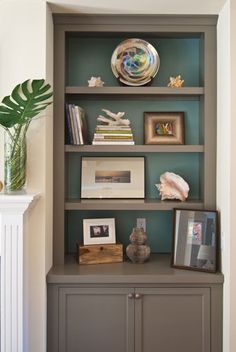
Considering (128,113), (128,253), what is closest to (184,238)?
(128,253)

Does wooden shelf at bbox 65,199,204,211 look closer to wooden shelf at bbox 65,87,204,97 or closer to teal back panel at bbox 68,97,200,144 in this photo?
teal back panel at bbox 68,97,200,144

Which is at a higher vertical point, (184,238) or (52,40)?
(52,40)

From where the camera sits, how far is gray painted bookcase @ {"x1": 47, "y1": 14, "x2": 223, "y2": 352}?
8.16 feet

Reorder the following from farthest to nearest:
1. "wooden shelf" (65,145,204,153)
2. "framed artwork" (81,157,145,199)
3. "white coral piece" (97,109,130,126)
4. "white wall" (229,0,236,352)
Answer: "framed artwork" (81,157,145,199) < "white coral piece" (97,109,130,126) < "wooden shelf" (65,145,204,153) < "white wall" (229,0,236,352)

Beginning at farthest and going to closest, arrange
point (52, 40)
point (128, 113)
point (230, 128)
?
1. point (128, 113)
2. point (52, 40)
3. point (230, 128)

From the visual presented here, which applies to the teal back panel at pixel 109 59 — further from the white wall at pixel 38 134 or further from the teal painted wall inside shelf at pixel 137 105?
the white wall at pixel 38 134

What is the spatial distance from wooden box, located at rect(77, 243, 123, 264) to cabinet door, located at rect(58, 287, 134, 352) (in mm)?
261

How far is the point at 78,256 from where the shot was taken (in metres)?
2.73

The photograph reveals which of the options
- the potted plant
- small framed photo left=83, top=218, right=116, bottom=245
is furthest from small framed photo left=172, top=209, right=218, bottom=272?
the potted plant

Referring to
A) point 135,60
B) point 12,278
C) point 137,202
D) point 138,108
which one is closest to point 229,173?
point 137,202

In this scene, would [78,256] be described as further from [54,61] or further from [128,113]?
[54,61]

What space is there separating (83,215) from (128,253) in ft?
1.57

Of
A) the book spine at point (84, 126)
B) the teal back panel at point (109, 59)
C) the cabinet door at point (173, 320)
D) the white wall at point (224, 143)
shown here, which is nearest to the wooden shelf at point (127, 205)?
the white wall at point (224, 143)

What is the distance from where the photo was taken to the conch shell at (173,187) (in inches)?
110
